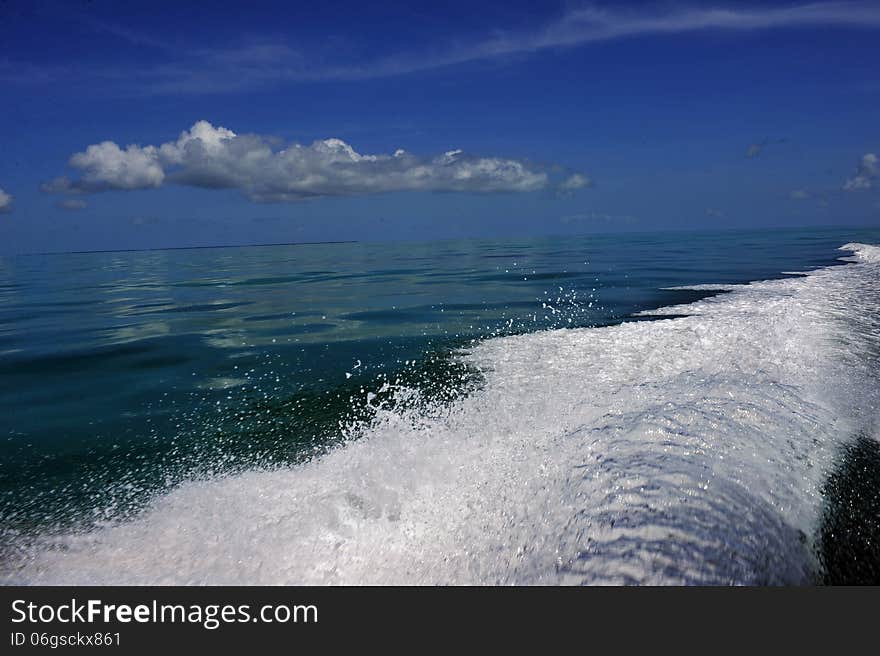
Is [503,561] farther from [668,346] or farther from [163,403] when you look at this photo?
[668,346]

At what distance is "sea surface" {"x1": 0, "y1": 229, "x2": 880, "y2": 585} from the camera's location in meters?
3.35

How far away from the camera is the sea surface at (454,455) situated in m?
3.35

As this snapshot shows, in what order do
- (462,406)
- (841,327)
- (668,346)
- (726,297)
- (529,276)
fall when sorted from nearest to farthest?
(462,406)
(668,346)
(841,327)
(726,297)
(529,276)

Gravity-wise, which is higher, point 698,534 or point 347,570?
point 698,534

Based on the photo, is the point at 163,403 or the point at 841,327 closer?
the point at 163,403

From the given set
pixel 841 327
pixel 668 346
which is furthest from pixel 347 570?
pixel 841 327

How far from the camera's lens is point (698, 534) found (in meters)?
3.18

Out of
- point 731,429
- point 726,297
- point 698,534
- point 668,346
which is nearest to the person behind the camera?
point 698,534

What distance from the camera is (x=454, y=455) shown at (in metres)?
4.96

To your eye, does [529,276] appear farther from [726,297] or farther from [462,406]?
[462,406]

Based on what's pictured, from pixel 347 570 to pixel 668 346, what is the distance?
684 centimetres

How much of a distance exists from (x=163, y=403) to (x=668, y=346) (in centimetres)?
744

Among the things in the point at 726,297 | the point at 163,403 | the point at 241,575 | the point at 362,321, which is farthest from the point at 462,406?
the point at 726,297

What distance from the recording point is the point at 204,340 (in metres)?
10.7
